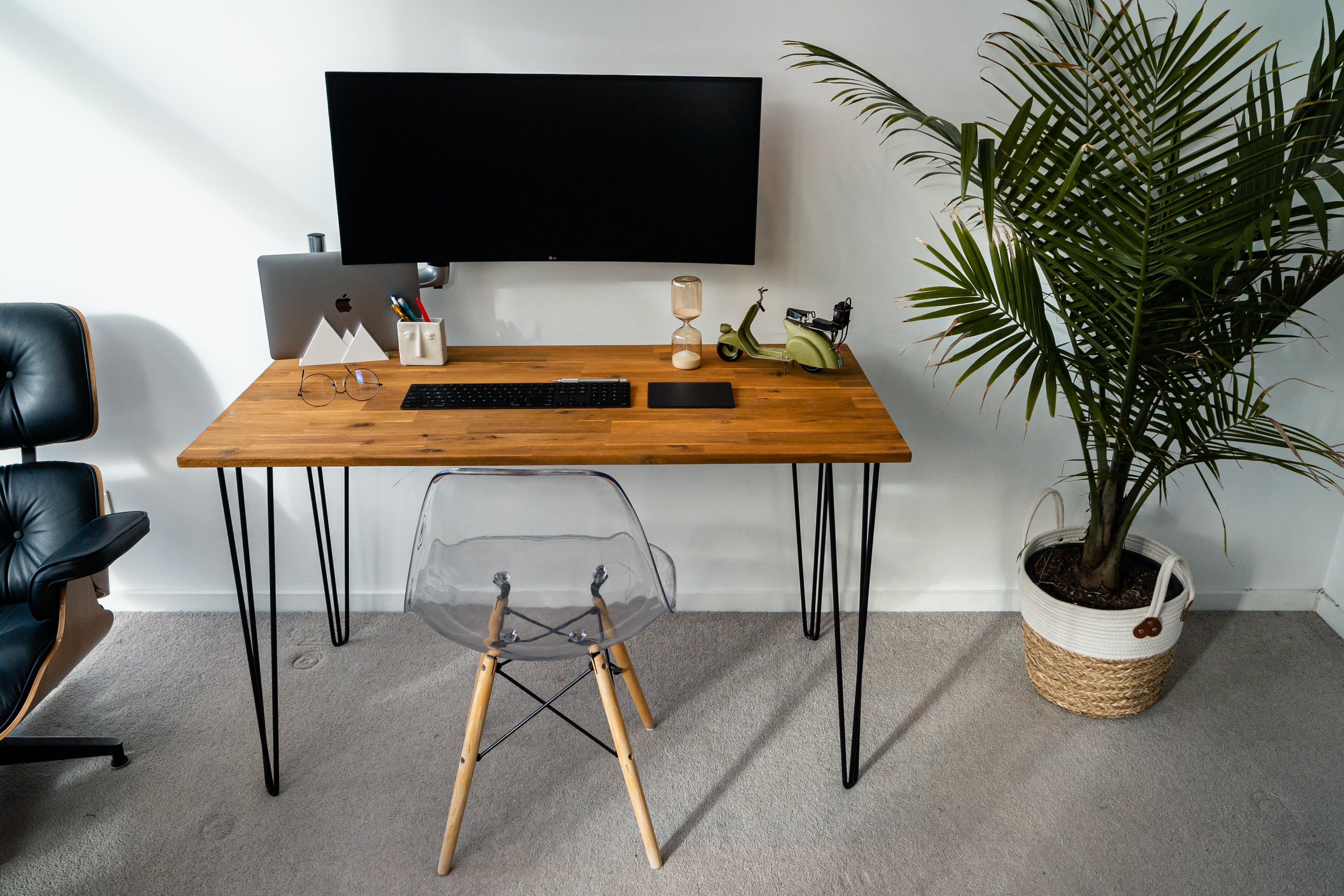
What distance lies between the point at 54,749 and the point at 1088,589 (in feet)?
7.95

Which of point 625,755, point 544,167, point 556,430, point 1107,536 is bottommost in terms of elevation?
point 625,755

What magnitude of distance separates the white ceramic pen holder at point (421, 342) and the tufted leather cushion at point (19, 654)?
92 cm

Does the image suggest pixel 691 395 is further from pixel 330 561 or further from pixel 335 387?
pixel 330 561

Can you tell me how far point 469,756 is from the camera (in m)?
1.74

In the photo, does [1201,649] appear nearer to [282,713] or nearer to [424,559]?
[424,559]

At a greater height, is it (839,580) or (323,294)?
(323,294)

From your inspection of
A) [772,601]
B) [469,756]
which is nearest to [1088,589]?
[772,601]

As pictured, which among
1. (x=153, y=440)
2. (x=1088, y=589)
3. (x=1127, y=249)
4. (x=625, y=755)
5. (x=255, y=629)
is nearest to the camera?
(x=1127, y=249)

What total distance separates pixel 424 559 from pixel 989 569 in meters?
1.72

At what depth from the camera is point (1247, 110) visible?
2.03 metres

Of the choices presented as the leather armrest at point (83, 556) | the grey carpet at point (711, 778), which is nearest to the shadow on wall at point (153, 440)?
the grey carpet at point (711, 778)

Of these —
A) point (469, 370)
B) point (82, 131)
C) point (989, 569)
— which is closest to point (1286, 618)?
point (989, 569)

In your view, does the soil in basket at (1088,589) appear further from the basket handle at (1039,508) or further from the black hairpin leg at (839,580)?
the black hairpin leg at (839,580)

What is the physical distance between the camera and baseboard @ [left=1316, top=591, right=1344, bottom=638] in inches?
101
